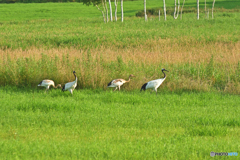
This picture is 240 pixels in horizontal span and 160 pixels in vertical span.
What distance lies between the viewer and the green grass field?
235 inches

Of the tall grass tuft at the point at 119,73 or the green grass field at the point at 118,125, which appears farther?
the tall grass tuft at the point at 119,73

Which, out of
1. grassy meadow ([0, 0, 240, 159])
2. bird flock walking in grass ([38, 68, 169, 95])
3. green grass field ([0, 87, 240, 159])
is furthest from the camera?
bird flock walking in grass ([38, 68, 169, 95])

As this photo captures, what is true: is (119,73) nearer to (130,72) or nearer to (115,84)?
(130,72)

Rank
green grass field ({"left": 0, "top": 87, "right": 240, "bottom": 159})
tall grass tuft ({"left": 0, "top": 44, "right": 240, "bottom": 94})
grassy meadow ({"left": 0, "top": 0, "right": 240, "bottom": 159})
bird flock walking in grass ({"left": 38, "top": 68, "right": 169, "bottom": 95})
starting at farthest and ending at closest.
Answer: tall grass tuft ({"left": 0, "top": 44, "right": 240, "bottom": 94}) < bird flock walking in grass ({"left": 38, "top": 68, "right": 169, "bottom": 95}) < grassy meadow ({"left": 0, "top": 0, "right": 240, "bottom": 159}) < green grass field ({"left": 0, "top": 87, "right": 240, "bottom": 159})

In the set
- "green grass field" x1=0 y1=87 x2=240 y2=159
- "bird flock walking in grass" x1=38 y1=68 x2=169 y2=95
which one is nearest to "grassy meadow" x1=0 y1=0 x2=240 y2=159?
"green grass field" x1=0 y1=87 x2=240 y2=159

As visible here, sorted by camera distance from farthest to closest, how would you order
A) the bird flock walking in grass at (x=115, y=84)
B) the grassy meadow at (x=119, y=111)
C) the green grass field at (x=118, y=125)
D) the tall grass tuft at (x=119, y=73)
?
1. the tall grass tuft at (x=119, y=73)
2. the bird flock walking in grass at (x=115, y=84)
3. the grassy meadow at (x=119, y=111)
4. the green grass field at (x=118, y=125)

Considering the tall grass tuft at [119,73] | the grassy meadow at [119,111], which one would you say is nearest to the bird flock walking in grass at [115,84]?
the grassy meadow at [119,111]

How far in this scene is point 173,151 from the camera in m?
5.98

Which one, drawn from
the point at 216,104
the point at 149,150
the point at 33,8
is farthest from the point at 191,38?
the point at 33,8

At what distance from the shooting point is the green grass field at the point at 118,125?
5.98 metres

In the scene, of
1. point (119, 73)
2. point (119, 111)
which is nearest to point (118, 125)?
point (119, 111)

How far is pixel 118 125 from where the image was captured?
25.2ft

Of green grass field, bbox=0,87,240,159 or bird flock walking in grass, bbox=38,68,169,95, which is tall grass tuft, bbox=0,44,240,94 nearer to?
bird flock walking in grass, bbox=38,68,169,95

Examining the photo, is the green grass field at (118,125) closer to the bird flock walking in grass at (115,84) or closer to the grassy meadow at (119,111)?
the grassy meadow at (119,111)
